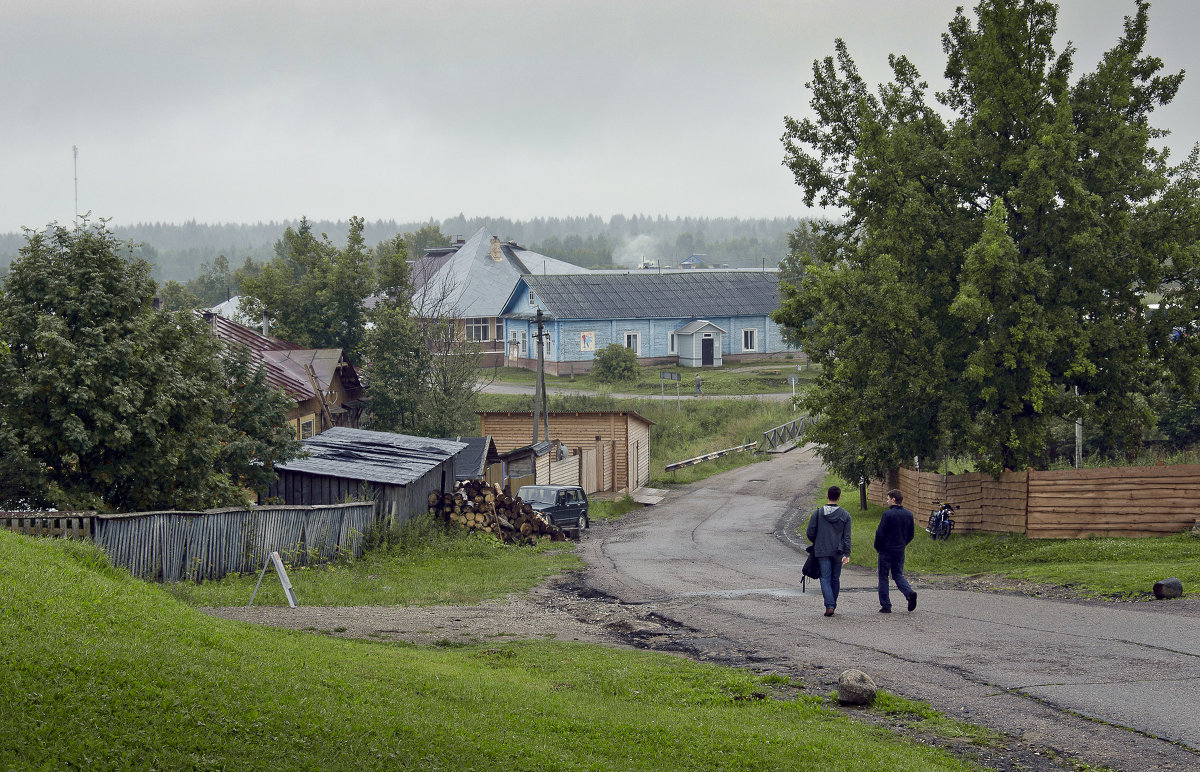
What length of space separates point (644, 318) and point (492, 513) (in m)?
48.3

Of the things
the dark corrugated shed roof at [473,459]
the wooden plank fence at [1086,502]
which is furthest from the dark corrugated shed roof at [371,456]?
the wooden plank fence at [1086,502]

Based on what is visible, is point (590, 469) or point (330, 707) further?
point (590, 469)

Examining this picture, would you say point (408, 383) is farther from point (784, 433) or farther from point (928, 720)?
point (928, 720)

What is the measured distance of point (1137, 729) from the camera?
805 centimetres

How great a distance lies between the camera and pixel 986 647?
452 inches

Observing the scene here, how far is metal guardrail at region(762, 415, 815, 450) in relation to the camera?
54938 millimetres

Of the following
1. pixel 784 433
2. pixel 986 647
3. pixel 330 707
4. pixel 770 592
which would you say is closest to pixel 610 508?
pixel 784 433

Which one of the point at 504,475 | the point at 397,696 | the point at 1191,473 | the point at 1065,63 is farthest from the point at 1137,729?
the point at 504,475

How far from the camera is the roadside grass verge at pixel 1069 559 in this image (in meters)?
15.6

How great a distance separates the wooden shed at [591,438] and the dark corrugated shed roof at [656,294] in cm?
2799

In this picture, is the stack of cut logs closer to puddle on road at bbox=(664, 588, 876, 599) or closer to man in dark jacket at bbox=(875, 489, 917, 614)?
puddle on road at bbox=(664, 588, 876, 599)

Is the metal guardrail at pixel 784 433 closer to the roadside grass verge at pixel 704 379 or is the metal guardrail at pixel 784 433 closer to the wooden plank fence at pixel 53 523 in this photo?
the roadside grass verge at pixel 704 379

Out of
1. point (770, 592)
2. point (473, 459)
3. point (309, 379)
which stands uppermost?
point (309, 379)

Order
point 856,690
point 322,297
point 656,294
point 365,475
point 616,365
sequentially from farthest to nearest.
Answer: point 656,294
point 616,365
point 322,297
point 365,475
point 856,690
